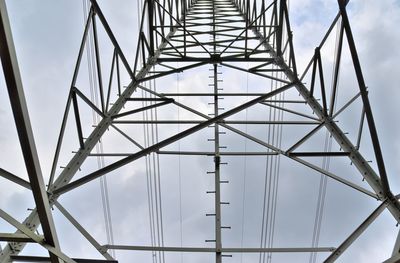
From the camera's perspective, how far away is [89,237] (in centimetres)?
591

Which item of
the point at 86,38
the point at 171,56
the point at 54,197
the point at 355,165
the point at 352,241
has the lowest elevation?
the point at 352,241

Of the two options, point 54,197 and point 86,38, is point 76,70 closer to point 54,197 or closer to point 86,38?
point 86,38

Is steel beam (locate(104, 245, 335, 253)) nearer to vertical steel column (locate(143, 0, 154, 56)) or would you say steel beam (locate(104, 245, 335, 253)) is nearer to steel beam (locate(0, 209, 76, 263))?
steel beam (locate(0, 209, 76, 263))

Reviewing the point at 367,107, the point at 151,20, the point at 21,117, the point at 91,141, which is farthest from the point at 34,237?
the point at 151,20

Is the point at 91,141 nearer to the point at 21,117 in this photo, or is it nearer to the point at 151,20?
the point at 21,117

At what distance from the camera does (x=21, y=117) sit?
321 centimetres

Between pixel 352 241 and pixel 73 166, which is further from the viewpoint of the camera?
pixel 73 166

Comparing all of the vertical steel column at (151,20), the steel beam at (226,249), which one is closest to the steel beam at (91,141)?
the vertical steel column at (151,20)

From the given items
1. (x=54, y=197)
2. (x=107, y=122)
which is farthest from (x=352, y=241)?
(x=107, y=122)

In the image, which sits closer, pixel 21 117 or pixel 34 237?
pixel 21 117

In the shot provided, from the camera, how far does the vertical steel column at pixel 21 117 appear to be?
117 inches

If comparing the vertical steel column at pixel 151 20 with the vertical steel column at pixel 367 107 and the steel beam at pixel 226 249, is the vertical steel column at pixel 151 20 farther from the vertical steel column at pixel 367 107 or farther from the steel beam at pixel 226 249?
the steel beam at pixel 226 249

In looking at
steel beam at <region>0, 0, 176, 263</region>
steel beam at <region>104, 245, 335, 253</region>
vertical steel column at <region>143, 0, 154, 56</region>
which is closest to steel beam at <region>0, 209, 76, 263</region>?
steel beam at <region>0, 0, 176, 263</region>

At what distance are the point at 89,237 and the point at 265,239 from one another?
4.25 m
